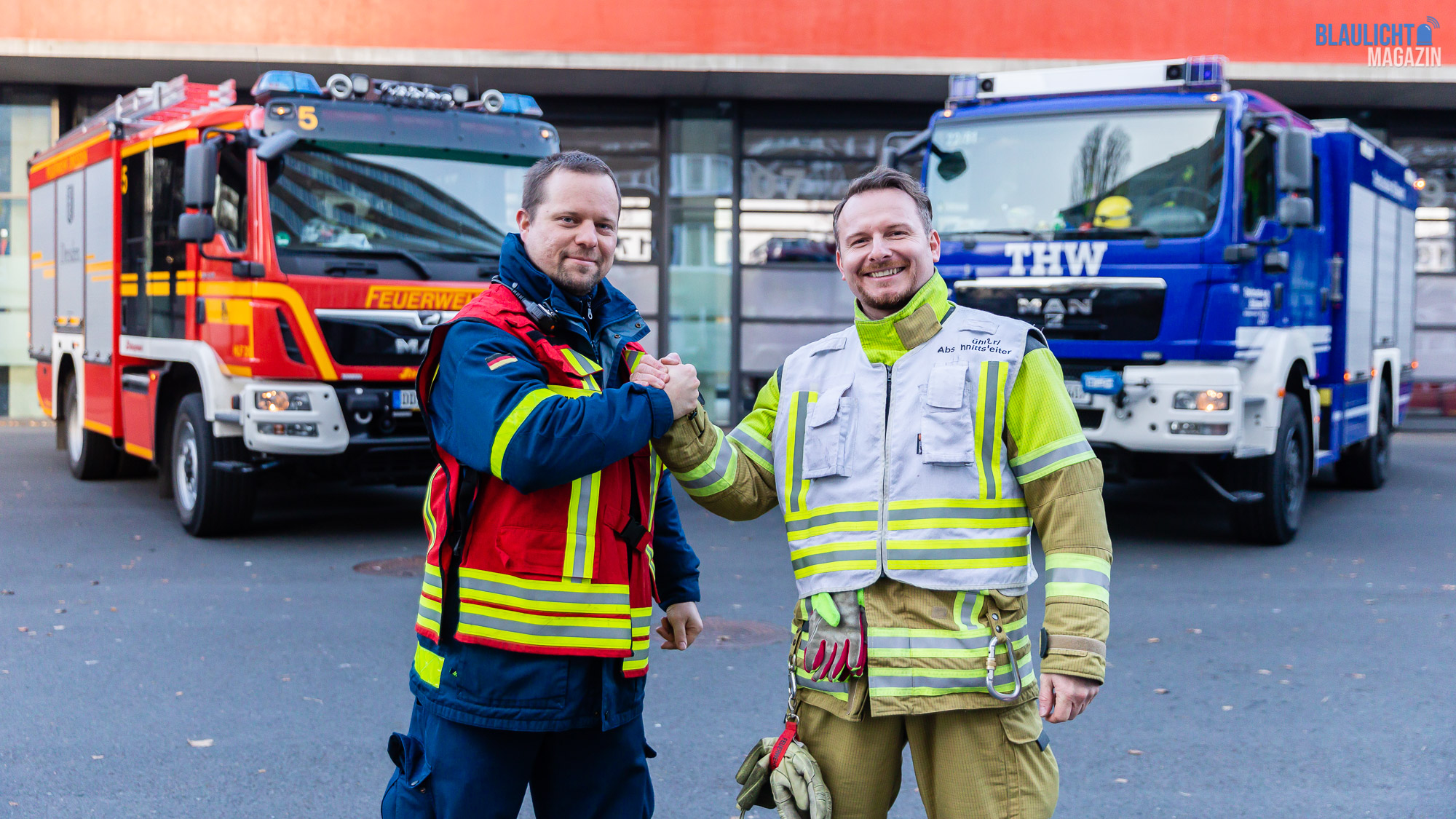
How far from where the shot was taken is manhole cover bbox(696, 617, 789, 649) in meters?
6.30

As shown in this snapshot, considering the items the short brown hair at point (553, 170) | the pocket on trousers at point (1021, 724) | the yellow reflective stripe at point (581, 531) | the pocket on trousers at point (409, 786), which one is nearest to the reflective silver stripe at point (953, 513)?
the pocket on trousers at point (1021, 724)

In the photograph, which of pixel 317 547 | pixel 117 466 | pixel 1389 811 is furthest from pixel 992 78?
pixel 117 466

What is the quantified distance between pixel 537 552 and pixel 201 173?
676cm

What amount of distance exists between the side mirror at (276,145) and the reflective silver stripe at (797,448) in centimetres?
663

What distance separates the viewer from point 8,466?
13.4 metres

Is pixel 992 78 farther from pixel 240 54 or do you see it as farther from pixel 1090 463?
pixel 240 54

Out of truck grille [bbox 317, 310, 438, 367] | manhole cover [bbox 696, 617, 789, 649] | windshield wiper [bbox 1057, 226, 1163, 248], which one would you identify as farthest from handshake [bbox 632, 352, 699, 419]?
windshield wiper [bbox 1057, 226, 1163, 248]

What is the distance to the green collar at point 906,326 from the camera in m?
2.69

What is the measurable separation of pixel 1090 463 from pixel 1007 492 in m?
0.17

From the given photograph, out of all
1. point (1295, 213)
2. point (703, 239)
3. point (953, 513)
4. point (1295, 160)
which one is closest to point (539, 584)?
point (953, 513)

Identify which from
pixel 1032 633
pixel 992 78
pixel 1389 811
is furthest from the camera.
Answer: pixel 992 78

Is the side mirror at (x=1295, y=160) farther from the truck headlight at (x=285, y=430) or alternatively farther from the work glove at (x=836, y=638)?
the work glove at (x=836, y=638)

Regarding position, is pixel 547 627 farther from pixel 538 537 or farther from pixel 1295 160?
pixel 1295 160

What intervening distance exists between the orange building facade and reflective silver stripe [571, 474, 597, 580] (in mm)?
14523
